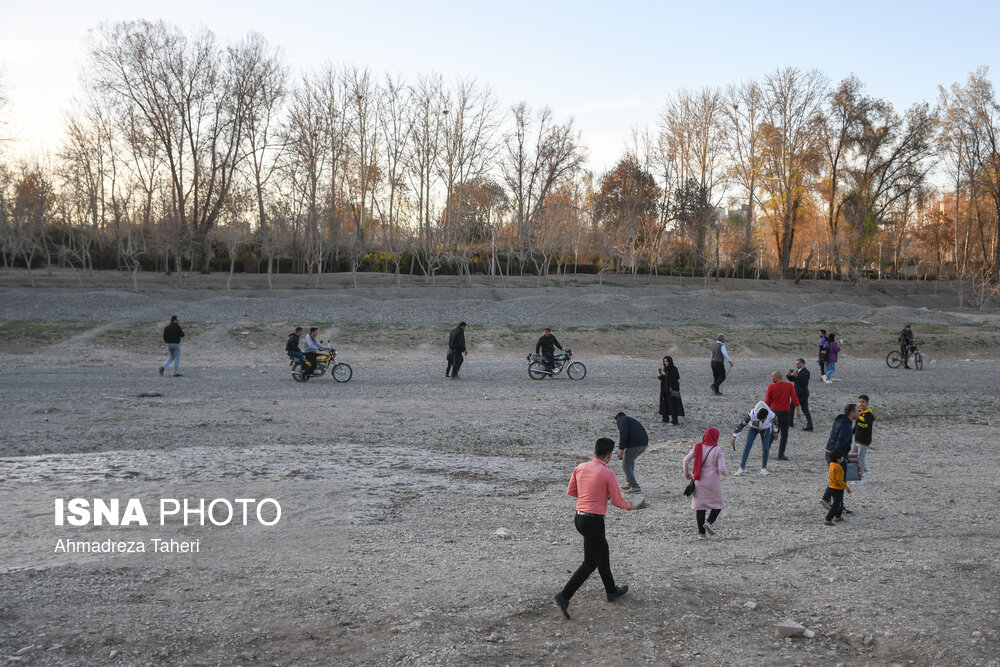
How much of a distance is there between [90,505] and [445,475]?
4636 mm

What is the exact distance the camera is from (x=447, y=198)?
190 ft

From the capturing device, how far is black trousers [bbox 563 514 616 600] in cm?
595

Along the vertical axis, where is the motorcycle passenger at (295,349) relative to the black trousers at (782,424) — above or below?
above

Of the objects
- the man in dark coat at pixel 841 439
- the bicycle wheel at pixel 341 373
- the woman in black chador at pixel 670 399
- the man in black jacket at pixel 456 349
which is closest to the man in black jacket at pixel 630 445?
the man in dark coat at pixel 841 439

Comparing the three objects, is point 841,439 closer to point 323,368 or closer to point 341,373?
point 341,373

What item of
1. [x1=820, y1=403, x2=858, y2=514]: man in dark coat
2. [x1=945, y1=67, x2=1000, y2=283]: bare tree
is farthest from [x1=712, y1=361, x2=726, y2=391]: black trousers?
[x1=945, y1=67, x2=1000, y2=283]: bare tree

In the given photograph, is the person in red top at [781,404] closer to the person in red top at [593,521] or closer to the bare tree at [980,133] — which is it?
the person in red top at [593,521]

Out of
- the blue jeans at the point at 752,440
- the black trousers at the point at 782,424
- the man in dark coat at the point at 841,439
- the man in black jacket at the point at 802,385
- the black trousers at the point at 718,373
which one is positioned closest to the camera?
the man in dark coat at the point at 841,439

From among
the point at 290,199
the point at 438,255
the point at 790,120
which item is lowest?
the point at 438,255

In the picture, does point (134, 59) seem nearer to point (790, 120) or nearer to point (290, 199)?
point (290, 199)

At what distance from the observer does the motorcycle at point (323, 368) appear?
64.2 feet

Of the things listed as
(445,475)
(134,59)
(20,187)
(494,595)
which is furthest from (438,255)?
(494,595)

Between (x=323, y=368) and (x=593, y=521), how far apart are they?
49.4 feet

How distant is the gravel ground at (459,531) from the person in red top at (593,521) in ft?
0.74
